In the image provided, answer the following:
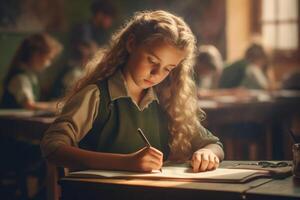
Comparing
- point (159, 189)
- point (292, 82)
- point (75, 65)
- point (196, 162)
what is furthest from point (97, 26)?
point (159, 189)

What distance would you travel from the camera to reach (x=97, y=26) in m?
7.61

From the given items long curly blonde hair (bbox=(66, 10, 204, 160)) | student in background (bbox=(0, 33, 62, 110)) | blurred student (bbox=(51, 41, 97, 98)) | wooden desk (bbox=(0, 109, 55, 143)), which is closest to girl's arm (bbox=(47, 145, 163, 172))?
long curly blonde hair (bbox=(66, 10, 204, 160))

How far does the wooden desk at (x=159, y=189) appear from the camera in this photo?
1581 millimetres

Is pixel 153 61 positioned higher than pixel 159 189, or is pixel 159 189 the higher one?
pixel 153 61

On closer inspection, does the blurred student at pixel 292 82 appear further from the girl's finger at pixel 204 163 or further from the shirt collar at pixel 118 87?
the girl's finger at pixel 204 163

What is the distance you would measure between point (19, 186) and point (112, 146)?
2569 mm

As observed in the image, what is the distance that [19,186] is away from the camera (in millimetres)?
4629

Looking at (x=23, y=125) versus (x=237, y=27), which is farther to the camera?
(x=237, y=27)

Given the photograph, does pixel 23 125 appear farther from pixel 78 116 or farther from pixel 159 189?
pixel 159 189

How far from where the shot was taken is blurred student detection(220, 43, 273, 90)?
23.9 feet

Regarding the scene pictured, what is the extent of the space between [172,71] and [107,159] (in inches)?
23.3

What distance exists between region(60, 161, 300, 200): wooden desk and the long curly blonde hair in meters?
0.52

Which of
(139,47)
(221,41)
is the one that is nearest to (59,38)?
(221,41)

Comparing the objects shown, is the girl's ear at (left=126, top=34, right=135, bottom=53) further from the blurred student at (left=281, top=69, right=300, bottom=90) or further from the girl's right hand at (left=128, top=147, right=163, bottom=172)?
the blurred student at (left=281, top=69, right=300, bottom=90)
